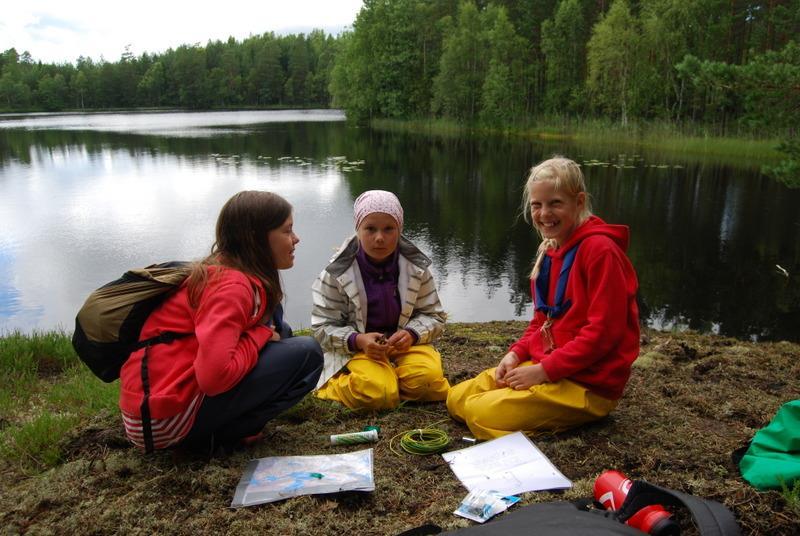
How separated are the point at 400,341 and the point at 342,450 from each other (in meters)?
0.88

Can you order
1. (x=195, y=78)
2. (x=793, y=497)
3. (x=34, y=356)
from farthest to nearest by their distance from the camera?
1. (x=195, y=78)
2. (x=34, y=356)
3. (x=793, y=497)

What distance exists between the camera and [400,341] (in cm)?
371

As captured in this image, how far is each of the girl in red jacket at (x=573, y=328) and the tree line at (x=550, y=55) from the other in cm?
1872

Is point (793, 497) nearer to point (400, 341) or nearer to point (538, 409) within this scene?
point (538, 409)

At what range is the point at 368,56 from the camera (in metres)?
48.5

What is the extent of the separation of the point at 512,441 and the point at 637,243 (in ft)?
31.3

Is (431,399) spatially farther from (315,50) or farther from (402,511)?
(315,50)

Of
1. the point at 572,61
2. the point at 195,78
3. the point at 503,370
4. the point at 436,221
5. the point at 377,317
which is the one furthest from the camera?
the point at 195,78

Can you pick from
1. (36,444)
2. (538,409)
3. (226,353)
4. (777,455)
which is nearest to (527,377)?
→ (538,409)

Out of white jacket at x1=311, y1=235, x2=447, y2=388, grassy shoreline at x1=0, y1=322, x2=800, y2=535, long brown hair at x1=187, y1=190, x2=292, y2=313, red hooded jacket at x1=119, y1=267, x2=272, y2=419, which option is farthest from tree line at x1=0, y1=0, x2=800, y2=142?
red hooded jacket at x1=119, y1=267, x2=272, y2=419

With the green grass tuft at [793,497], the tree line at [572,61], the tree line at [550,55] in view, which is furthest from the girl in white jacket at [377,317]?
the tree line at [550,55]

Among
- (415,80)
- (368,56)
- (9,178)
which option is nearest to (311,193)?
(9,178)

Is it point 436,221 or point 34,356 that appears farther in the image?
point 436,221

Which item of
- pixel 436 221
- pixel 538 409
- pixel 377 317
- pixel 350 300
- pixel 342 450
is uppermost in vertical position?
pixel 350 300
